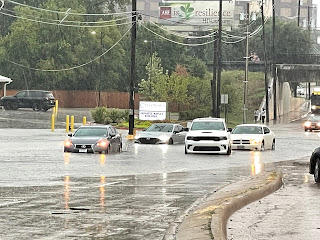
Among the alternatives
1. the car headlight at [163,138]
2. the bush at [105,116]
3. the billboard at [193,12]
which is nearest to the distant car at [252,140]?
the car headlight at [163,138]

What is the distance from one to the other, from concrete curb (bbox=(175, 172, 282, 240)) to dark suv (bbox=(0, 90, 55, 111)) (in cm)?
5770

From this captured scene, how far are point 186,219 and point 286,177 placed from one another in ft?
37.1

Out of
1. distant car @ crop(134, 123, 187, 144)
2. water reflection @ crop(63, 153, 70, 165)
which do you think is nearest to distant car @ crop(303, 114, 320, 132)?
distant car @ crop(134, 123, 187, 144)

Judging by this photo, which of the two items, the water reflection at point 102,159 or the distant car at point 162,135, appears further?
the distant car at point 162,135

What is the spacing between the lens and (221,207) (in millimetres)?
14516

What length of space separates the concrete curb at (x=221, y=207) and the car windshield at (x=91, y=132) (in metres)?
14.2

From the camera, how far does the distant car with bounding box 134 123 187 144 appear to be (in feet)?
148

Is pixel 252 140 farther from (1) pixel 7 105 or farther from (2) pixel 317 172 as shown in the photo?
(1) pixel 7 105

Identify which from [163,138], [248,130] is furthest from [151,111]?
[248,130]

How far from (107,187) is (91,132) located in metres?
16.4

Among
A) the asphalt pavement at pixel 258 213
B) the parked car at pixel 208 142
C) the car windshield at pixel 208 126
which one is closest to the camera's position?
the asphalt pavement at pixel 258 213

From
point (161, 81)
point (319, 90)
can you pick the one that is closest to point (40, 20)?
point (161, 81)

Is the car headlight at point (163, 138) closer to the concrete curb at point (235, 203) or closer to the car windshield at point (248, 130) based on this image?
the car windshield at point (248, 130)

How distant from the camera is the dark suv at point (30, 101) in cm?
7900
